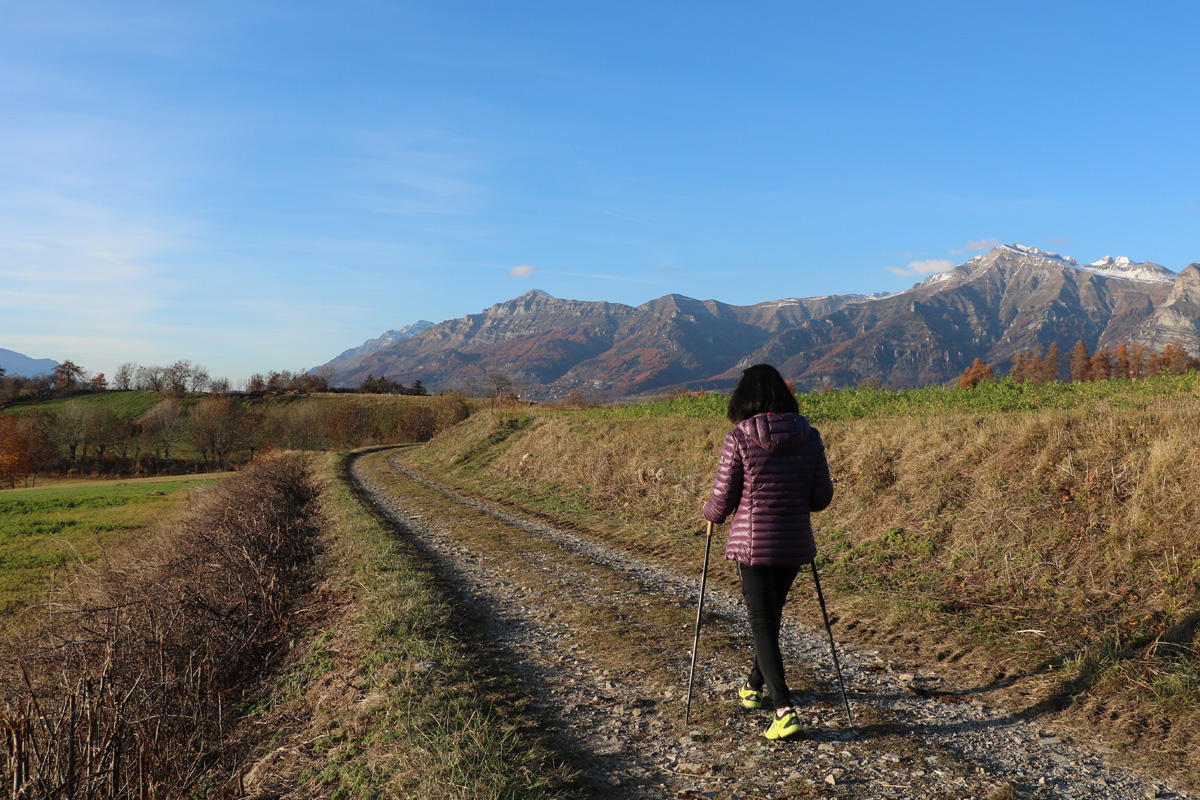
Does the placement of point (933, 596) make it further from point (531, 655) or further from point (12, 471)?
point (12, 471)

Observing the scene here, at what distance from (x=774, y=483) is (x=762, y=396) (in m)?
0.67

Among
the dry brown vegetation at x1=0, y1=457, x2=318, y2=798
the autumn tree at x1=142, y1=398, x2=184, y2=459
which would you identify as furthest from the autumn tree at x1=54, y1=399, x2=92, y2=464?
the dry brown vegetation at x1=0, y1=457, x2=318, y2=798

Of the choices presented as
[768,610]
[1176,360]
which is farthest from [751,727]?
[1176,360]

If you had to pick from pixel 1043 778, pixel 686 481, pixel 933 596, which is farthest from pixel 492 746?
pixel 686 481

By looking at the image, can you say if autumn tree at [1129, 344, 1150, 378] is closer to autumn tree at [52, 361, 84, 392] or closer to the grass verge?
the grass verge

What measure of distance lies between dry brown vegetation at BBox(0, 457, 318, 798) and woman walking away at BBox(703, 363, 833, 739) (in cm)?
434

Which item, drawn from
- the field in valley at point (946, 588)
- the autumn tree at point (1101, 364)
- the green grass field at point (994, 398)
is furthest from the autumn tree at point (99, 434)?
the autumn tree at point (1101, 364)

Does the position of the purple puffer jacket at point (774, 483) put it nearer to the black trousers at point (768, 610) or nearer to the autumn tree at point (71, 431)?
the black trousers at point (768, 610)

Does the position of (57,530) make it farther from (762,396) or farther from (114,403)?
(114,403)

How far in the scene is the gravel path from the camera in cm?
405

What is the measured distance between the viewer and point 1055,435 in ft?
30.6

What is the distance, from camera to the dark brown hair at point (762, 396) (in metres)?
4.84

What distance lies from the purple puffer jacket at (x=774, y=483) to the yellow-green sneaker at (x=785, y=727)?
109cm

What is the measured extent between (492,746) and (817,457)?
3.16 metres
